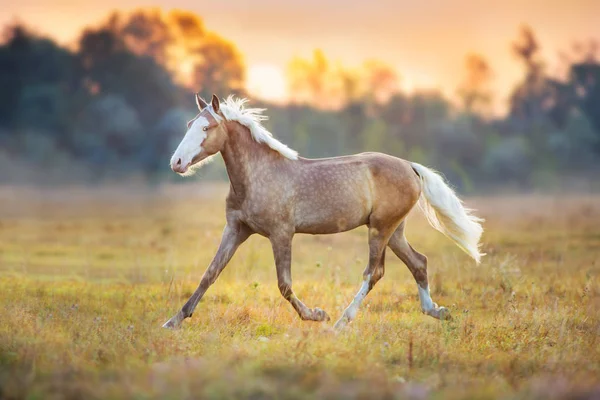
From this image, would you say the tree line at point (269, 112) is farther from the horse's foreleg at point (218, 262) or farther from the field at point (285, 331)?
the horse's foreleg at point (218, 262)

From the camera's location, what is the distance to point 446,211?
9.23 meters

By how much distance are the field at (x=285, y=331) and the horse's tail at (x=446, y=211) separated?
0.93 metres

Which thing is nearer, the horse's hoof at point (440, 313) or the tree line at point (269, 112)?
the horse's hoof at point (440, 313)

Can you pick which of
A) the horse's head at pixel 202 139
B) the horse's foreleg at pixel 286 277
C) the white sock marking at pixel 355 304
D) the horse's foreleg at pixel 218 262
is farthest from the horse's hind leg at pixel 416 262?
the horse's head at pixel 202 139

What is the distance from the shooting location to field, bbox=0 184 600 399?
5191 mm

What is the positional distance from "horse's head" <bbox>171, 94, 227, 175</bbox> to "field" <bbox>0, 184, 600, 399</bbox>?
1785 mm

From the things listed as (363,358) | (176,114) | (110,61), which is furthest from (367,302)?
(110,61)

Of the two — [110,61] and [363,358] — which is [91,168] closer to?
[110,61]

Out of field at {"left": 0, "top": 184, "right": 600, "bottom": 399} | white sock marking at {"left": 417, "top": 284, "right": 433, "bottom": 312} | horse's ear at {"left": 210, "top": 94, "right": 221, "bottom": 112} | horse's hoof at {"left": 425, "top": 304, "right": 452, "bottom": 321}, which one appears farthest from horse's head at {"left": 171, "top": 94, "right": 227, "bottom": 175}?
horse's hoof at {"left": 425, "top": 304, "right": 452, "bottom": 321}

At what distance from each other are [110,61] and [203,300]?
155ft

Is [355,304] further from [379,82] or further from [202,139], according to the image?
[379,82]

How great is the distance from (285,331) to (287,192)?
1.60m

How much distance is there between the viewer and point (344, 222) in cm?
858

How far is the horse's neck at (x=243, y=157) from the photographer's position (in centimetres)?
844
